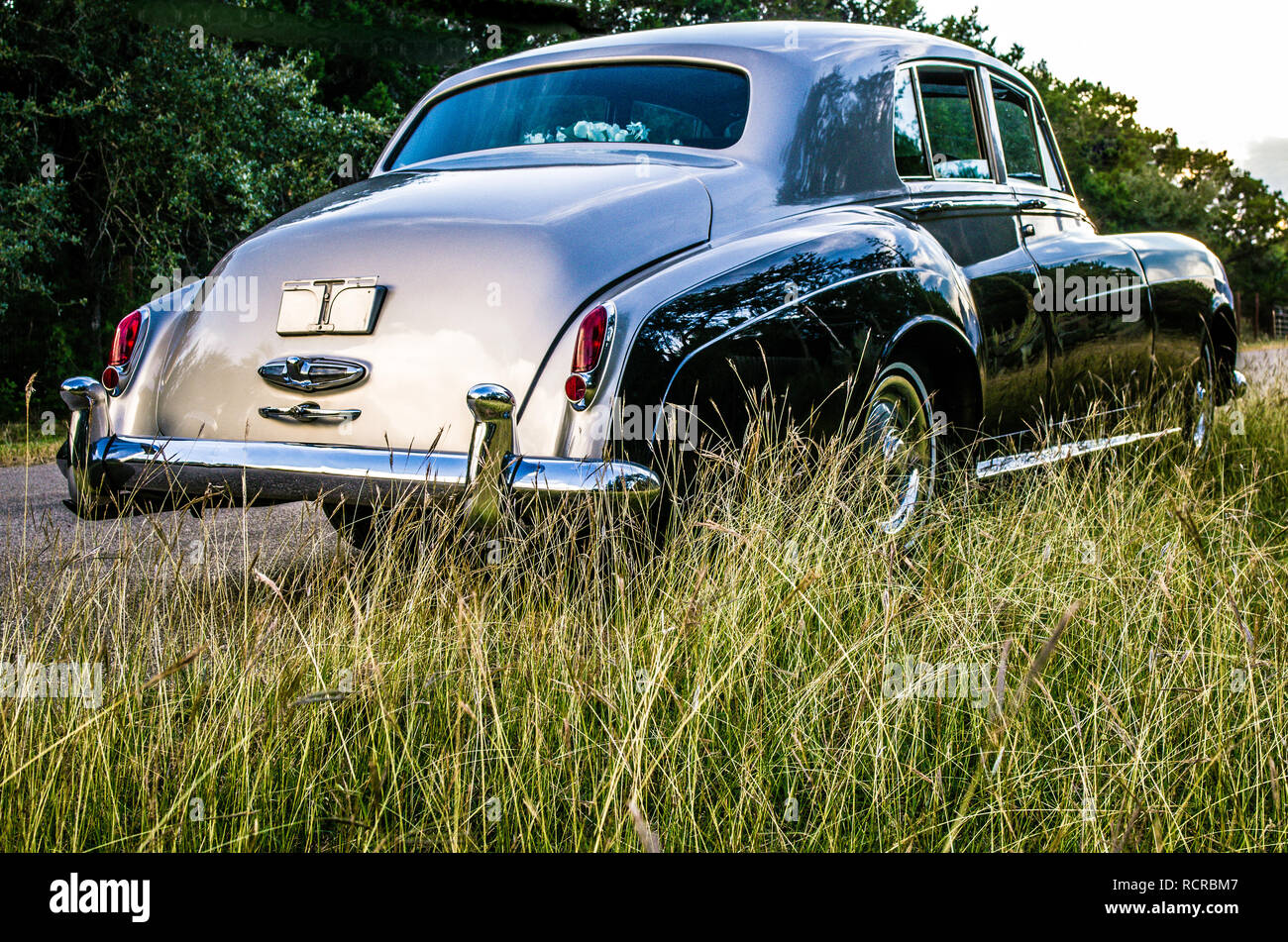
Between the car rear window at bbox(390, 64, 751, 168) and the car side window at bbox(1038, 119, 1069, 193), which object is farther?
the car side window at bbox(1038, 119, 1069, 193)

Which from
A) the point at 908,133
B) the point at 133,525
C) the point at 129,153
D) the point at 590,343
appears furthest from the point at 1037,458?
the point at 129,153

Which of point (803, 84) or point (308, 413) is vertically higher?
point (803, 84)

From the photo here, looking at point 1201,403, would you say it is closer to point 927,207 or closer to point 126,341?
point 927,207

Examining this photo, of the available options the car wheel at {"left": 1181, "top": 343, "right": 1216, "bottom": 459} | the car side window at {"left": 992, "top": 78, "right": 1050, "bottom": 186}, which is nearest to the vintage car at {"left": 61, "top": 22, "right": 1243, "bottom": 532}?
the car side window at {"left": 992, "top": 78, "right": 1050, "bottom": 186}

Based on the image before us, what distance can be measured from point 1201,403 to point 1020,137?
1.79 meters

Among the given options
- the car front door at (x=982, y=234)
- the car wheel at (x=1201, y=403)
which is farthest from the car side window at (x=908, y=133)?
the car wheel at (x=1201, y=403)

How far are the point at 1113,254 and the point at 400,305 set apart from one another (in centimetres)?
357

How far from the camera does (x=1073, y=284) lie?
15.9 ft

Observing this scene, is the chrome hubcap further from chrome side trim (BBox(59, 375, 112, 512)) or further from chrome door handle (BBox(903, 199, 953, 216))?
chrome side trim (BBox(59, 375, 112, 512))

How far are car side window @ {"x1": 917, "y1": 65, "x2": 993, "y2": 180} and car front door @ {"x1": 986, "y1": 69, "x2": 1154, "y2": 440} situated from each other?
0.41 feet

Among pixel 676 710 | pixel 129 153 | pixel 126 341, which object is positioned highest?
pixel 129 153

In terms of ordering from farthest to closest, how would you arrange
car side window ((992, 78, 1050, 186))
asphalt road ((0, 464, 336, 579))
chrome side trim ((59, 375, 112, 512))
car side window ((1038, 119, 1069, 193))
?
1. car side window ((1038, 119, 1069, 193))
2. car side window ((992, 78, 1050, 186))
3. asphalt road ((0, 464, 336, 579))
4. chrome side trim ((59, 375, 112, 512))

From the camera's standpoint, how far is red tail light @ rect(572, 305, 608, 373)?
2.88 meters

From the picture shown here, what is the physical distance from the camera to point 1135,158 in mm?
54594
